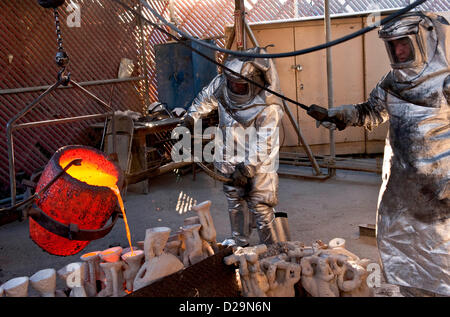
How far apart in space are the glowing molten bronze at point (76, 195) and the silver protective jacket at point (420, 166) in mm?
1478

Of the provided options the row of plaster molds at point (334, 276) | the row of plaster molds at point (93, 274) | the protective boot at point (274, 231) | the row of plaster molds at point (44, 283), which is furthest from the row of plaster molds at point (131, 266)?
the protective boot at point (274, 231)

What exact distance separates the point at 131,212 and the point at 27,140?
1.93 meters

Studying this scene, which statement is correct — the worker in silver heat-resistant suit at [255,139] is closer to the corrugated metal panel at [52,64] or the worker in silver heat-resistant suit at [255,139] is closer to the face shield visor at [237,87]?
the face shield visor at [237,87]

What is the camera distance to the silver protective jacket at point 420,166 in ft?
7.81

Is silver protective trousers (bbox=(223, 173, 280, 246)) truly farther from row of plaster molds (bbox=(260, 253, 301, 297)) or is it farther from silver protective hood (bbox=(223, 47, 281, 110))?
row of plaster molds (bbox=(260, 253, 301, 297))

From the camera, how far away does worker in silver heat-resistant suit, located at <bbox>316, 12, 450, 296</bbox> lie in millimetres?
2373

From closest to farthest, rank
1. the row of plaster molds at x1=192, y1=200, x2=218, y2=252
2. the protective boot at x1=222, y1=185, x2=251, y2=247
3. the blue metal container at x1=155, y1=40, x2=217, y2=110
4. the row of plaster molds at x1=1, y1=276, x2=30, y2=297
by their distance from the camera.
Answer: the row of plaster molds at x1=1, y1=276, x2=30, y2=297
the row of plaster molds at x1=192, y1=200, x2=218, y2=252
the protective boot at x1=222, y1=185, x2=251, y2=247
the blue metal container at x1=155, y1=40, x2=217, y2=110

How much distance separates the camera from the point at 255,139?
362 centimetres

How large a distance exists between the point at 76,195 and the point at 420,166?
1.71 metres

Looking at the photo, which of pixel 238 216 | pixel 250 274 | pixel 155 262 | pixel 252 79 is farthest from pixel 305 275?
pixel 252 79

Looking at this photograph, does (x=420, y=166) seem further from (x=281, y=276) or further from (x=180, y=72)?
(x=180, y=72)

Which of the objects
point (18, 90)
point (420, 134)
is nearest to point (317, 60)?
point (18, 90)

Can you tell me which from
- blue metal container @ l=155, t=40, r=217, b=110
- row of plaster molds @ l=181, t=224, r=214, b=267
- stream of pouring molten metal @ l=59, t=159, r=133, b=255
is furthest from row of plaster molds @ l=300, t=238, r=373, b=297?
blue metal container @ l=155, t=40, r=217, b=110

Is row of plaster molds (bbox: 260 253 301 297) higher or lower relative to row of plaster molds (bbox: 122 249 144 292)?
lower
